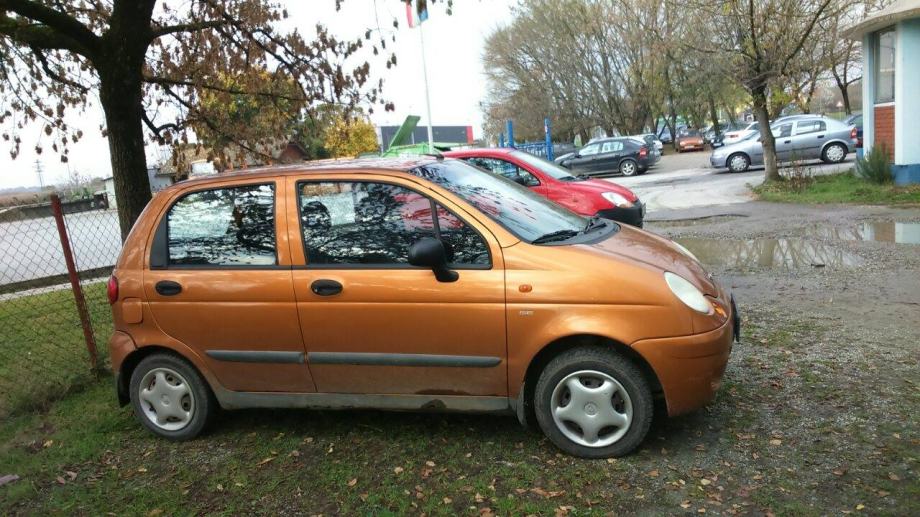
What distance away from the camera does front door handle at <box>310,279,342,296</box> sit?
12.4 ft

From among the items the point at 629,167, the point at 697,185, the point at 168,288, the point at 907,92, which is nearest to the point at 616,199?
the point at 168,288

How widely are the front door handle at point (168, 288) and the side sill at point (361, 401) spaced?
→ 666mm

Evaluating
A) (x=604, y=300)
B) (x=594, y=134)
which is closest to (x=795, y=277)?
(x=604, y=300)

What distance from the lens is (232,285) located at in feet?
13.0

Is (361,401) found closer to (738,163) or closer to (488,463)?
(488,463)

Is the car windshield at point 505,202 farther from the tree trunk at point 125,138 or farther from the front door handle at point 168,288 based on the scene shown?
the tree trunk at point 125,138

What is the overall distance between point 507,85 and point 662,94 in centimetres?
1005

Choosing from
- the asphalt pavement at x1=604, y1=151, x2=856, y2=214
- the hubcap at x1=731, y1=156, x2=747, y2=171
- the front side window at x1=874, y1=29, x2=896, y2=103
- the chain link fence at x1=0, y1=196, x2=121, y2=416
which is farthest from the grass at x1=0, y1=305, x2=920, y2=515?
the hubcap at x1=731, y1=156, x2=747, y2=171

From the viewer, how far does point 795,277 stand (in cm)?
731

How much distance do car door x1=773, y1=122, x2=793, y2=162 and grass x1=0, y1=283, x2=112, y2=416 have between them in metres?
18.1

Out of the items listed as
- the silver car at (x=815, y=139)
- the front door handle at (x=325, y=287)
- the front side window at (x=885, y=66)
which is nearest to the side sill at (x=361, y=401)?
the front door handle at (x=325, y=287)

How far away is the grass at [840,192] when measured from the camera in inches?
471

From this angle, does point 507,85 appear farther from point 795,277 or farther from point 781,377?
point 781,377

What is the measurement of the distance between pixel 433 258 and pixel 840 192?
12.2 metres
